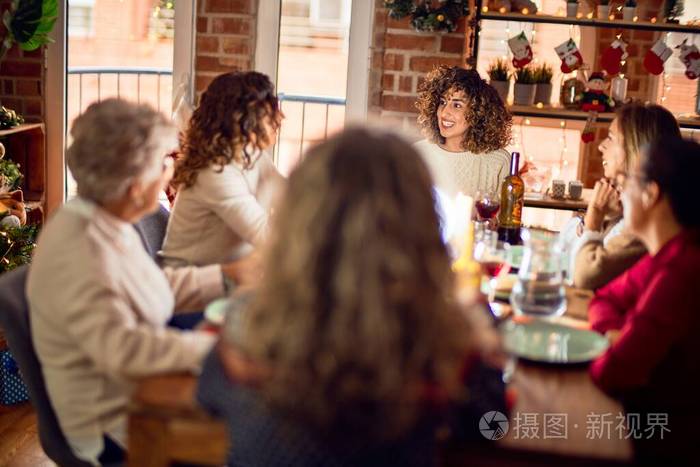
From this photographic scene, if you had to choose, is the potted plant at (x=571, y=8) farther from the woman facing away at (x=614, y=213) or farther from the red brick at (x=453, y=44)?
the woman facing away at (x=614, y=213)

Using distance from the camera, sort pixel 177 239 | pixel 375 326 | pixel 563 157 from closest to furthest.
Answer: pixel 375 326 < pixel 177 239 < pixel 563 157

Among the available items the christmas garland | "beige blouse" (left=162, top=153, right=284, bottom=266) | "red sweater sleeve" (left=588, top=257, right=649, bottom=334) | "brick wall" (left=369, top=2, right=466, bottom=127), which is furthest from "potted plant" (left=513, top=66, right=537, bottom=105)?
"red sweater sleeve" (left=588, top=257, right=649, bottom=334)

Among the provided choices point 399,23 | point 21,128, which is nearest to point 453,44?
point 399,23

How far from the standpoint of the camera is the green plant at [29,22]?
3.61 m

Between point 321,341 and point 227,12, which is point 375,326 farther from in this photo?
point 227,12

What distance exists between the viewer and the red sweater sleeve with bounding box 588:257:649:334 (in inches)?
77.7

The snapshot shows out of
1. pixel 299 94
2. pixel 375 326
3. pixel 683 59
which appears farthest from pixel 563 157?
pixel 375 326

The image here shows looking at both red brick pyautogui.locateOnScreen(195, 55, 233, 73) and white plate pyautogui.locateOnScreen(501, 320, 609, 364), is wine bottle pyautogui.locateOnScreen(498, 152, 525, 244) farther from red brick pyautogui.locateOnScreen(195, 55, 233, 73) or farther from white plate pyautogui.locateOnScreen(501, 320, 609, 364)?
red brick pyautogui.locateOnScreen(195, 55, 233, 73)

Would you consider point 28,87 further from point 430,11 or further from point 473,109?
point 473,109

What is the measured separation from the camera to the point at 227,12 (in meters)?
3.99

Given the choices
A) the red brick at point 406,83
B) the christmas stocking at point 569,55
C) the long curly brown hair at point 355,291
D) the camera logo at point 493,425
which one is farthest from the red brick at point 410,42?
the long curly brown hair at point 355,291

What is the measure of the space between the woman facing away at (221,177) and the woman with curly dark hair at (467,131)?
3.07 ft

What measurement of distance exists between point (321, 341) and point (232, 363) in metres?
0.20

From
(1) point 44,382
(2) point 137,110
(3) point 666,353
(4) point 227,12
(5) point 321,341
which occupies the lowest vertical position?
(1) point 44,382
